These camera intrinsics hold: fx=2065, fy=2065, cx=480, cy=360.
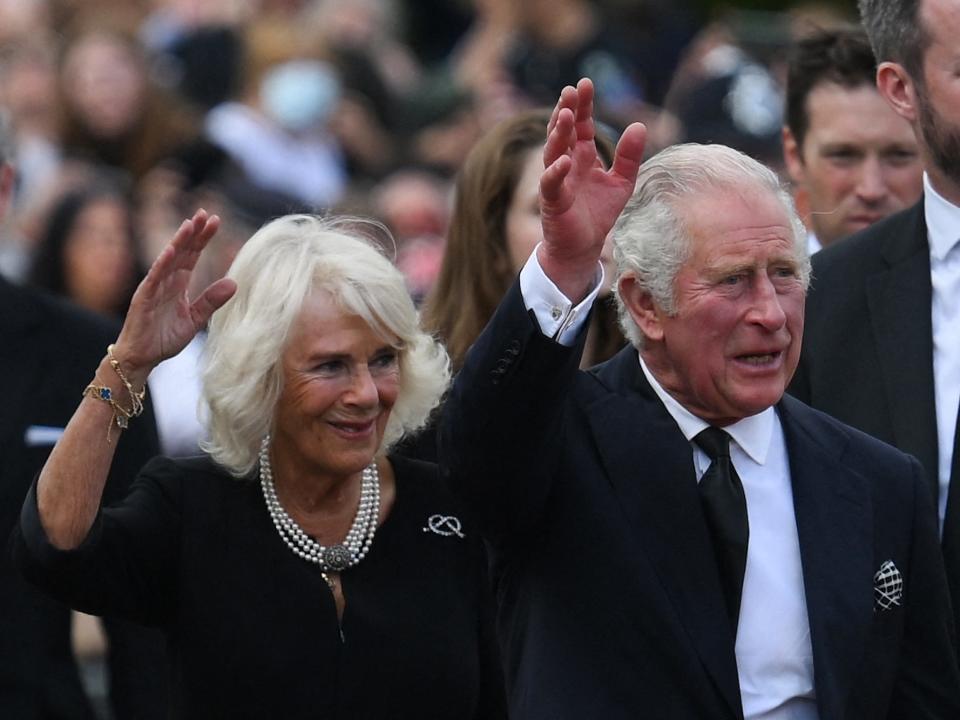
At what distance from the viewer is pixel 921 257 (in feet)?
15.9

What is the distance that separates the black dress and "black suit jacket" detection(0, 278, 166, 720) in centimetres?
63

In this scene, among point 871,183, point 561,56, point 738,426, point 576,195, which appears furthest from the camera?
point 561,56

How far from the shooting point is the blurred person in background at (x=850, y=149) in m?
5.99

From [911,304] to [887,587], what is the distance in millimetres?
1045

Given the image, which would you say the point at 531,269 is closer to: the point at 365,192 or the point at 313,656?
the point at 313,656

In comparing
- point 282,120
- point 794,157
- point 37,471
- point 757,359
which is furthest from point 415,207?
point 757,359

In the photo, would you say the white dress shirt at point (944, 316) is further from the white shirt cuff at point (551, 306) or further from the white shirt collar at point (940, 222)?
the white shirt cuff at point (551, 306)

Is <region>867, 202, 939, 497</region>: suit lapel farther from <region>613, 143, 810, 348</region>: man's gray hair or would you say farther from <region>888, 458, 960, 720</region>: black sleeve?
<region>613, 143, 810, 348</region>: man's gray hair

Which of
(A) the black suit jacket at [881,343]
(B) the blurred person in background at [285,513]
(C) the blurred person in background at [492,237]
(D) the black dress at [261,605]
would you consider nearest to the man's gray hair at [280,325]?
(B) the blurred person in background at [285,513]

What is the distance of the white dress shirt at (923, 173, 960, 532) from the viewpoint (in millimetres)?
4598

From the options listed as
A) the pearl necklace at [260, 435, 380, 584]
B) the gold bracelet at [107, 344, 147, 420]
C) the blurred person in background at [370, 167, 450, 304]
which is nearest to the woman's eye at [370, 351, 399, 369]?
the pearl necklace at [260, 435, 380, 584]

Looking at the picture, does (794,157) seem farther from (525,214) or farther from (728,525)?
(728,525)

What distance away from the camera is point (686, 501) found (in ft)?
12.5

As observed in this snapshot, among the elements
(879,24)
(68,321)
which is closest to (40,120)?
(68,321)
